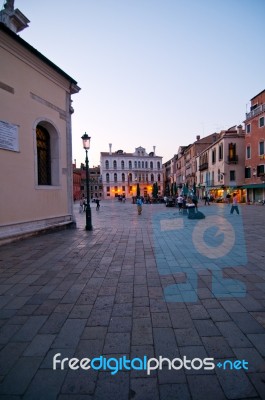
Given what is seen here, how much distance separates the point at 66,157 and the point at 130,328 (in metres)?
9.88

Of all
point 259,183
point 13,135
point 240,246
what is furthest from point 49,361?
point 259,183

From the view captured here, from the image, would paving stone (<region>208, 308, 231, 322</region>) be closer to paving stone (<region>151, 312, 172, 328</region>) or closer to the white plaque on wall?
paving stone (<region>151, 312, 172, 328</region>)

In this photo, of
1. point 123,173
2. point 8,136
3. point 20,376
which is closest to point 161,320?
point 20,376

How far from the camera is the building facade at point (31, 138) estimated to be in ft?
25.6

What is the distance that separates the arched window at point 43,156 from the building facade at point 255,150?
28.3 m

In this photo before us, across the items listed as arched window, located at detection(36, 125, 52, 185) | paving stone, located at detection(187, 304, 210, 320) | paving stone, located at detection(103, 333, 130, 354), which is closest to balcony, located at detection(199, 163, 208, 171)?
arched window, located at detection(36, 125, 52, 185)

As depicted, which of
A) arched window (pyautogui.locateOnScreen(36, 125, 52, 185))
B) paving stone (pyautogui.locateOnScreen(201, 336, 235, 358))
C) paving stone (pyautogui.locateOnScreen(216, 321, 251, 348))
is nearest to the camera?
paving stone (pyautogui.locateOnScreen(201, 336, 235, 358))

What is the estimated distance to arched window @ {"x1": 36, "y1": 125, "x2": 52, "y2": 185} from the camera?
33.1ft

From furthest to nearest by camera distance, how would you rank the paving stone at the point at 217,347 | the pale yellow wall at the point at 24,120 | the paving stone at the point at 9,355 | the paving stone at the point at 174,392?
the pale yellow wall at the point at 24,120, the paving stone at the point at 217,347, the paving stone at the point at 9,355, the paving stone at the point at 174,392

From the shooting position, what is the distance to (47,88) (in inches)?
386

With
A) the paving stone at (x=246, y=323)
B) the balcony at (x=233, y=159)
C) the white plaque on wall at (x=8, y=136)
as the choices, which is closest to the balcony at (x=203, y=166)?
the balcony at (x=233, y=159)

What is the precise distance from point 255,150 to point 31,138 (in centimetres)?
3167

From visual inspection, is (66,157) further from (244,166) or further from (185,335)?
(244,166)

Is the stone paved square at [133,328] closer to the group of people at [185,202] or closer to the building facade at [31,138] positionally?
the building facade at [31,138]
